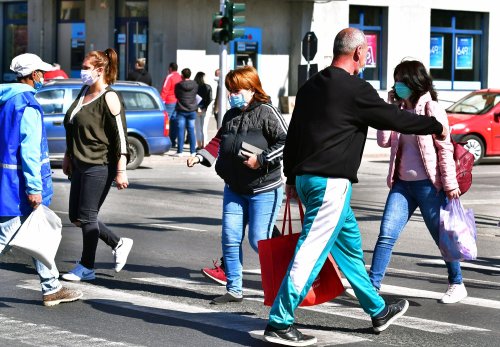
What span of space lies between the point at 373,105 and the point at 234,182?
187cm

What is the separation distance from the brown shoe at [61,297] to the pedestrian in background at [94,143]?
0.92m

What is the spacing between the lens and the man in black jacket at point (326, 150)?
23.8 feet

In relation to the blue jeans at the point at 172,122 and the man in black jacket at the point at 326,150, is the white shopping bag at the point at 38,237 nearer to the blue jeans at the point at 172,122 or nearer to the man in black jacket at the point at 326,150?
the man in black jacket at the point at 326,150

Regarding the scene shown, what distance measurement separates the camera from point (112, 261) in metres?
11.0

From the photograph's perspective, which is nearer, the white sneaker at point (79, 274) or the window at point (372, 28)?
Result: the white sneaker at point (79, 274)

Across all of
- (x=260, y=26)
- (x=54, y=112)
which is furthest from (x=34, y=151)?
(x=260, y=26)

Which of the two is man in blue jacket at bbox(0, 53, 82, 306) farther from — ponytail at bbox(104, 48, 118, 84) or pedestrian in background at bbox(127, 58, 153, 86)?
pedestrian in background at bbox(127, 58, 153, 86)

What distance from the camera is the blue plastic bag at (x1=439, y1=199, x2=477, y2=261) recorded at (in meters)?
8.84

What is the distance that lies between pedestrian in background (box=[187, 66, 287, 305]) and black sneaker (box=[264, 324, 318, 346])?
1.60 metres

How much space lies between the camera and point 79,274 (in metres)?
9.84

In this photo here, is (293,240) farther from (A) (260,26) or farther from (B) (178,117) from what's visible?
(A) (260,26)

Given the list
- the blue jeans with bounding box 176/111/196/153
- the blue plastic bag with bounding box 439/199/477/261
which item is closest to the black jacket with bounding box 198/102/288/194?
the blue plastic bag with bounding box 439/199/477/261

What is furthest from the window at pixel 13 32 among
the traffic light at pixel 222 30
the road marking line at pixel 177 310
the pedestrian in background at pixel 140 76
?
the road marking line at pixel 177 310

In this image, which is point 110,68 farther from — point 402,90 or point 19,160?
point 402,90
